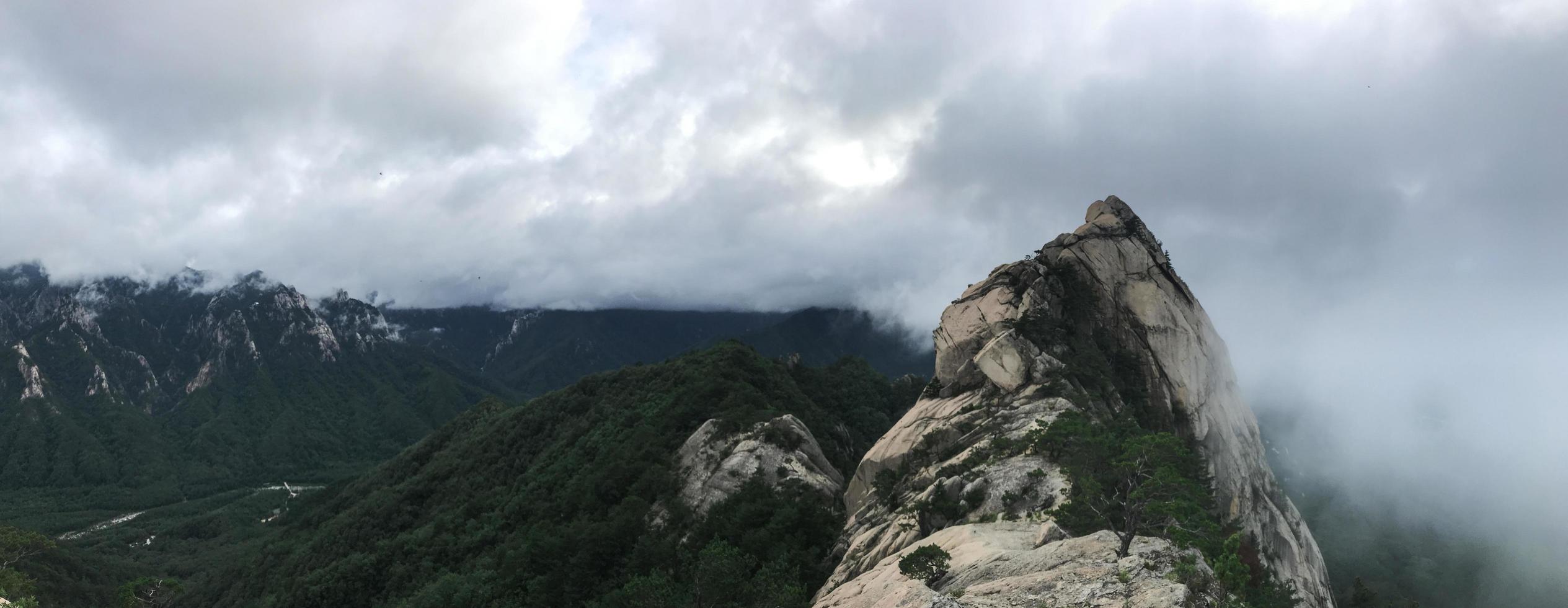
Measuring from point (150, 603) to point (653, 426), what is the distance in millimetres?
150363

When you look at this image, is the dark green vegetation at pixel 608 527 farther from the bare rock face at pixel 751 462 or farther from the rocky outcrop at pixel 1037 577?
the rocky outcrop at pixel 1037 577

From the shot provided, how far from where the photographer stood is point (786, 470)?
112188mm

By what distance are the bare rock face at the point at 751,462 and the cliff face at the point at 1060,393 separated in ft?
42.9

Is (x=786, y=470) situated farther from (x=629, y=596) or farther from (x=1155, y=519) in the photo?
(x=1155, y=519)

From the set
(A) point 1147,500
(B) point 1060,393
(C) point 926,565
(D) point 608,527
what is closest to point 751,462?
(D) point 608,527

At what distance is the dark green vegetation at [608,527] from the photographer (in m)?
88.6

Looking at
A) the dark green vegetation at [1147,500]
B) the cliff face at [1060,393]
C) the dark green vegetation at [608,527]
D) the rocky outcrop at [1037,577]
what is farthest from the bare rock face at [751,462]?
the rocky outcrop at [1037,577]

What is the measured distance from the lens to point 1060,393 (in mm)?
86312

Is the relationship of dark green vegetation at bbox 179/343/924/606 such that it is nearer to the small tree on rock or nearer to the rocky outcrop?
the rocky outcrop

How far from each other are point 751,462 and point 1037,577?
72.8 m

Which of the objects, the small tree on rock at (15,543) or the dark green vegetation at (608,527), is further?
the small tree on rock at (15,543)

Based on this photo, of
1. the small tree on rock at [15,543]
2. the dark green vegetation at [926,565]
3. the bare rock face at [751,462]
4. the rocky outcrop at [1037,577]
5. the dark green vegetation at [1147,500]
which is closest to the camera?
the rocky outcrop at [1037,577]

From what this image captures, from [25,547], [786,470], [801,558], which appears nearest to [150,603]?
[25,547]

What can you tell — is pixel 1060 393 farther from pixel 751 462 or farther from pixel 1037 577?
pixel 751 462
